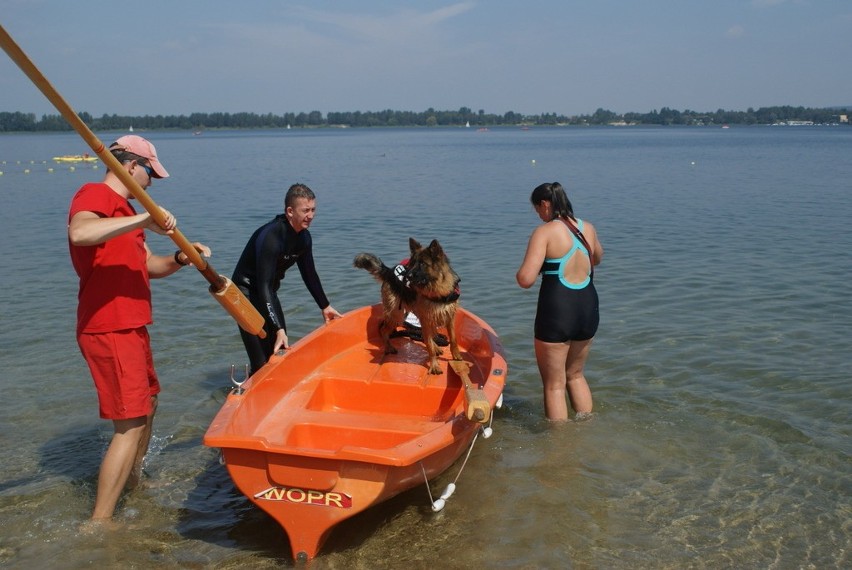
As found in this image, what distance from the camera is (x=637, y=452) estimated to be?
20.7ft

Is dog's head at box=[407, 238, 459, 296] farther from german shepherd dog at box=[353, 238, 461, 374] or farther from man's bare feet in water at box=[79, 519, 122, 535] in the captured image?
man's bare feet in water at box=[79, 519, 122, 535]

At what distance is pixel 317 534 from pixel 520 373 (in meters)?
4.24

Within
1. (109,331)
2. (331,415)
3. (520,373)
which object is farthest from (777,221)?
(109,331)

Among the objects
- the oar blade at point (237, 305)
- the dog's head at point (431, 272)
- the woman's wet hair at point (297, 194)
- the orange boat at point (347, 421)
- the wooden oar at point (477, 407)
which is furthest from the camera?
the dog's head at point (431, 272)

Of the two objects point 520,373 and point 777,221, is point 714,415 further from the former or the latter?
point 777,221

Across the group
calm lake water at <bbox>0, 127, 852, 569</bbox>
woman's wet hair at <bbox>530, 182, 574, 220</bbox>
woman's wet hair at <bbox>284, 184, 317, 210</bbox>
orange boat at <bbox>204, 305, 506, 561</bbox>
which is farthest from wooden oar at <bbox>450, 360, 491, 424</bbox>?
woman's wet hair at <bbox>284, 184, 317, 210</bbox>

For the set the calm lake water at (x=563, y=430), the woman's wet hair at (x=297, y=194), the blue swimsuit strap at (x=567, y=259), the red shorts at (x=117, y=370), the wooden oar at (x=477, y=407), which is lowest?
the calm lake water at (x=563, y=430)

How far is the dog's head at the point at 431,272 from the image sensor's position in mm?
6227

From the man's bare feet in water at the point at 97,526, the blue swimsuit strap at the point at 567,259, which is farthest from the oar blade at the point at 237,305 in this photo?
the blue swimsuit strap at the point at 567,259

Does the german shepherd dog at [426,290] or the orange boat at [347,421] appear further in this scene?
the german shepherd dog at [426,290]

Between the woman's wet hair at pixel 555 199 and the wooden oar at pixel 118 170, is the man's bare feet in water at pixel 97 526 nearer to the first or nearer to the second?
the wooden oar at pixel 118 170

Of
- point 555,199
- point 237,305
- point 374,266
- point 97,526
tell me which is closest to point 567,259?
Result: point 555,199

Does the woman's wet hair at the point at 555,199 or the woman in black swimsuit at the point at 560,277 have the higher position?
the woman's wet hair at the point at 555,199

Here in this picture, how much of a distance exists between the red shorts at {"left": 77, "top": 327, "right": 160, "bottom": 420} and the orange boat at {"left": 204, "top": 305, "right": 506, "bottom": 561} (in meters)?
0.53
